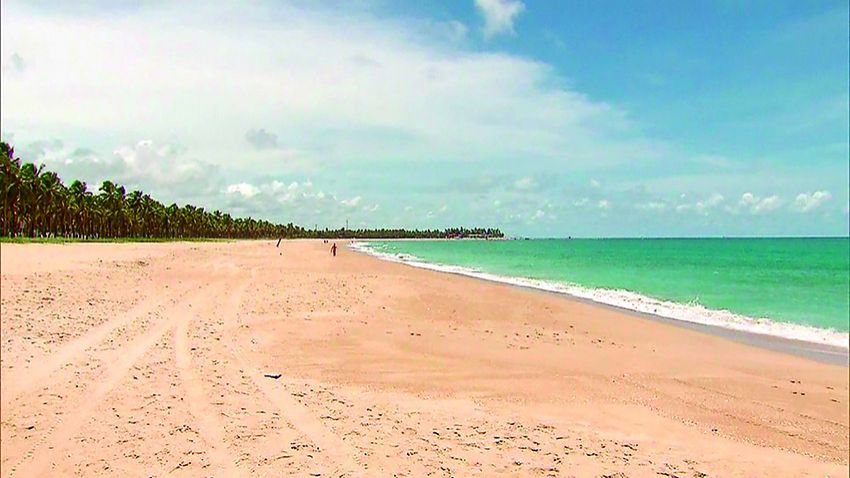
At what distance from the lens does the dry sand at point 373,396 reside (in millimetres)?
5938

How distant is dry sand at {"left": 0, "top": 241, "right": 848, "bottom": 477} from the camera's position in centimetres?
594

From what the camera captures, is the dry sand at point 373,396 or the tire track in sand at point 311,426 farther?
the dry sand at point 373,396

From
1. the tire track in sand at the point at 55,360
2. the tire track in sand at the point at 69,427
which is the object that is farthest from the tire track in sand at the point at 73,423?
the tire track in sand at the point at 55,360

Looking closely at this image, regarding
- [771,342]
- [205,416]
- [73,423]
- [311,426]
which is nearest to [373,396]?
[311,426]

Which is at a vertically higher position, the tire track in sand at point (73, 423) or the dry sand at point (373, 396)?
the tire track in sand at point (73, 423)

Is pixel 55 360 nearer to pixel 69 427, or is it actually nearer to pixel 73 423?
pixel 73 423

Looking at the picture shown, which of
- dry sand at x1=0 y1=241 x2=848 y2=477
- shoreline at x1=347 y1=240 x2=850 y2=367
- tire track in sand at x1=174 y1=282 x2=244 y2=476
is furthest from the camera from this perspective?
shoreline at x1=347 y1=240 x2=850 y2=367

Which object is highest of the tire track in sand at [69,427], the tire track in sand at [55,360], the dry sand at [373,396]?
the tire track in sand at [55,360]

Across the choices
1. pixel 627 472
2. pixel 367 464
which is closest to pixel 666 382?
pixel 627 472

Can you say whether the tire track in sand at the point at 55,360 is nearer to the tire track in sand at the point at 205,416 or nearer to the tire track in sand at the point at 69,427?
the tire track in sand at the point at 69,427

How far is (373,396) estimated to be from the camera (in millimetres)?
8555

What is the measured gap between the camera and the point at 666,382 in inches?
429

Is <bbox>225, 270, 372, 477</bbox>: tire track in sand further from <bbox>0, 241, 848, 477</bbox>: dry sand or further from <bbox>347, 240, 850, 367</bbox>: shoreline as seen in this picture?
<bbox>347, 240, 850, 367</bbox>: shoreline

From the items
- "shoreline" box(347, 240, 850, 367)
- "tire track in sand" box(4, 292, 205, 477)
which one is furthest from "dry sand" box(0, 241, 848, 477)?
"shoreline" box(347, 240, 850, 367)
